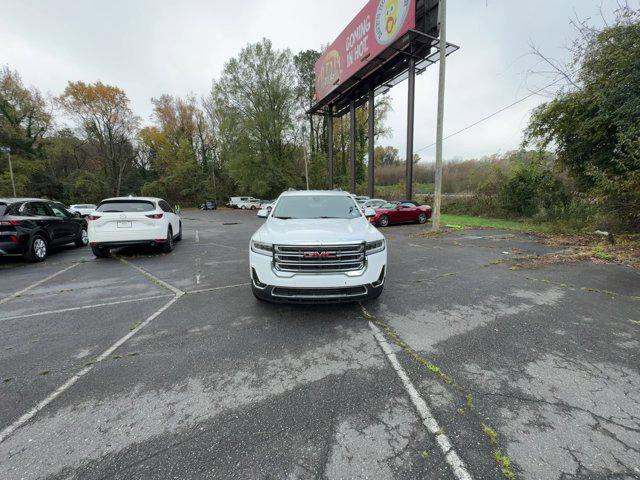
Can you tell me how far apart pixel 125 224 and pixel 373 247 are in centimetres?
665

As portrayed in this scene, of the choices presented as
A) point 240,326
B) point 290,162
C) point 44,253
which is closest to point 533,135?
point 240,326

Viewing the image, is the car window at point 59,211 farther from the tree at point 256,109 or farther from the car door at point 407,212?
the tree at point 256,109

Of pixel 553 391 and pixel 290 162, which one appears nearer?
pixel 553 391

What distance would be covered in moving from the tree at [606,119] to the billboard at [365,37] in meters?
8.73

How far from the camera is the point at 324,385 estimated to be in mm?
2480

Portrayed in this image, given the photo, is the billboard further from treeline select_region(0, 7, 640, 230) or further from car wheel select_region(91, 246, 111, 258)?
car wheel select_region(91, 246, 111, 258)

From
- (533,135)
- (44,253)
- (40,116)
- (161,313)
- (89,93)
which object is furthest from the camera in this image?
(89,93)

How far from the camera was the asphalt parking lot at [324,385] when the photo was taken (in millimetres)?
1774

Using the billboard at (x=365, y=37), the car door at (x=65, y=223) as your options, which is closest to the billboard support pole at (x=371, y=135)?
the billboard at (x=365, y=37)

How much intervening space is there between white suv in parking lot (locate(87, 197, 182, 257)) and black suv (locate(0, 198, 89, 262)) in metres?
1.37

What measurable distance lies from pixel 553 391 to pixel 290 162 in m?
34.4

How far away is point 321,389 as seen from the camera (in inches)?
95.7

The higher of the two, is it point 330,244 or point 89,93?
point 89,93

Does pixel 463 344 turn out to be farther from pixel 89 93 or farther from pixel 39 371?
pixel 89 93
